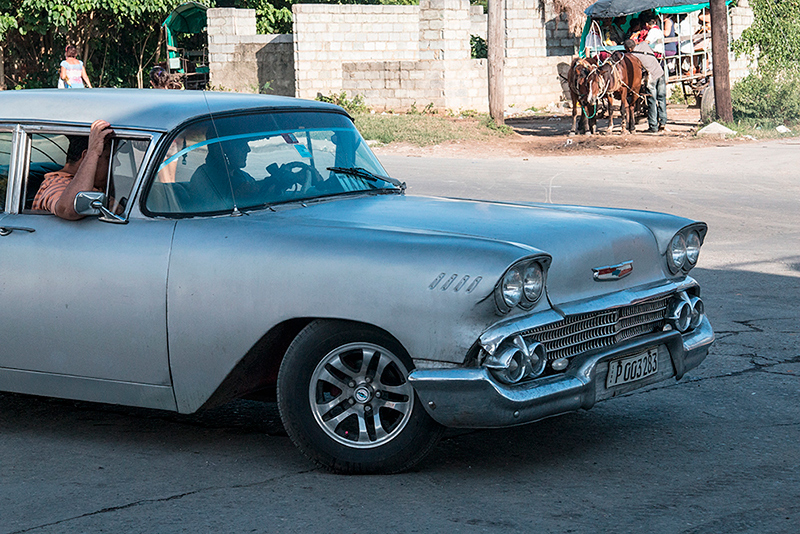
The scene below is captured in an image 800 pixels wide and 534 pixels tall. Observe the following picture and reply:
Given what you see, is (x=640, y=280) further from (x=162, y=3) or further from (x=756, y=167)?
(x=162, y=3)

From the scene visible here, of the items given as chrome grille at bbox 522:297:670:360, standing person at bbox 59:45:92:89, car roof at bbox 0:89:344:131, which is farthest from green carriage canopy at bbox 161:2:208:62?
chrome grille at bbox 522:297:670:360

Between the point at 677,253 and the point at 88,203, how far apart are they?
98.5 inches

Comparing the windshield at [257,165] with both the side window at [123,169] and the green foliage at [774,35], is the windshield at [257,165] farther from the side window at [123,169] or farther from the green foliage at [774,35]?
the green foliage at [774,35]

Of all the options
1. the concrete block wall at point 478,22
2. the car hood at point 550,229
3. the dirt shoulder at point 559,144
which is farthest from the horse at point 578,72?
the concrete block wall at point 478,22

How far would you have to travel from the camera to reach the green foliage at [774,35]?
3106 centimetres

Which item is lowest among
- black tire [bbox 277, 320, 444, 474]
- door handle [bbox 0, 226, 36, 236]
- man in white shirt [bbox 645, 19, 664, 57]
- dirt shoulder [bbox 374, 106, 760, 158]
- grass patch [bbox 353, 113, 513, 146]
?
black tire [bbox 277, 320, 444, 474]

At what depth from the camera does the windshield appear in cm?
451

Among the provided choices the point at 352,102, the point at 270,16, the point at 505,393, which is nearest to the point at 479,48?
the point at 270,16

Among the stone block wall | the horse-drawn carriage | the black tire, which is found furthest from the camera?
Result: the stone block wall

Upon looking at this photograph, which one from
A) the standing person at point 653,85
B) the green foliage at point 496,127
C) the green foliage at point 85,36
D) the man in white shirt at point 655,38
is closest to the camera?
the standing person at point 653,85

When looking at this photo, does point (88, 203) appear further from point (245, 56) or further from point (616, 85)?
point (245, 56)

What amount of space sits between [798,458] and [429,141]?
56.9 feet

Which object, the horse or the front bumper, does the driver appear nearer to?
the front bumper

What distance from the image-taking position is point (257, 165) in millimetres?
4738
